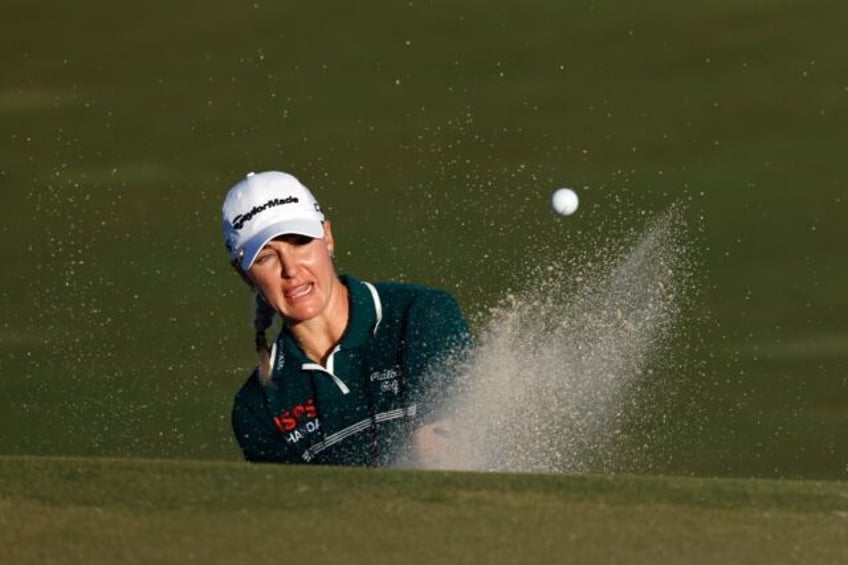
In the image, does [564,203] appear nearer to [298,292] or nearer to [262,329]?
[262,329]

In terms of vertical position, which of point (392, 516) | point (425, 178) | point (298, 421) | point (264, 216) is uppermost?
point (425, 178)

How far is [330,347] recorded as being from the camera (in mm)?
3580

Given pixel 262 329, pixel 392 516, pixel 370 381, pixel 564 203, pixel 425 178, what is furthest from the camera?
pixel 425 178

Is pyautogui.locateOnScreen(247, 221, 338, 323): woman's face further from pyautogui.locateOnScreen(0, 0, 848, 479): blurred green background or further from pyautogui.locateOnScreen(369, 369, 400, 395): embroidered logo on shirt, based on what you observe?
pyautogui.locateOnScreen(0, 0, 848, 479): blurred green background

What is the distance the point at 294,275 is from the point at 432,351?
32 cm

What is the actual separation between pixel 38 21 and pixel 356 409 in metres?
3.57

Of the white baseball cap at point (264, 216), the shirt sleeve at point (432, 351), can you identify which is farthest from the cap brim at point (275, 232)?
the shirt sleeve at point (432, 351)

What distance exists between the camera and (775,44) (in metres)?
6.13

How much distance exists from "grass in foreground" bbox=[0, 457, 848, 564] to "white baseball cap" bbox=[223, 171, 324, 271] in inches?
48.0

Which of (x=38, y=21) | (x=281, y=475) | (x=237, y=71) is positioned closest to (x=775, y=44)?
(x=237, y=71)

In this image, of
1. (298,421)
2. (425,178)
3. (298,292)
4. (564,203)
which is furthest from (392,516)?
(425,178)

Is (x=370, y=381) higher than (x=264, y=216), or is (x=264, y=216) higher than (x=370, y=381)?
(x=264, y=216)

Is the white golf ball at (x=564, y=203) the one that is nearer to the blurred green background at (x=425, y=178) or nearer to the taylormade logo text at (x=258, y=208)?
the blurred green background at (x=425, y=178)

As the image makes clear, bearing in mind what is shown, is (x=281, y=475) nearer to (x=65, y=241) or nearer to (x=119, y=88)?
(x=65, y=241)
